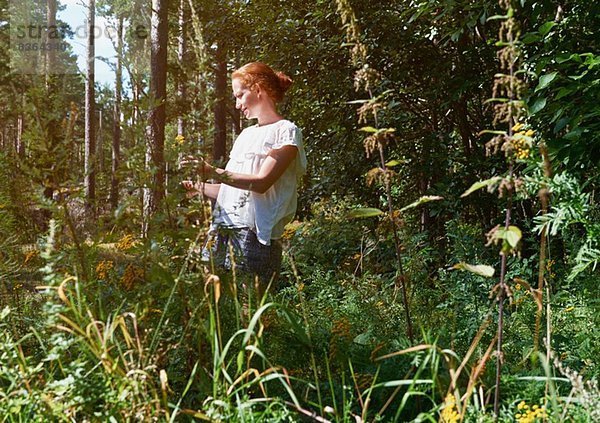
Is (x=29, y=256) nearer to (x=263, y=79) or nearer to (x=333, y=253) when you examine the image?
(x=263, y=79)

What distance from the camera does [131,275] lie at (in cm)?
227

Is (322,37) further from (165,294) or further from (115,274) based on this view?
(165,294)

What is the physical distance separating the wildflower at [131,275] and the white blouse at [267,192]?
2.35 ft

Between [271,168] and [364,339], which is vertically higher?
[271,168]

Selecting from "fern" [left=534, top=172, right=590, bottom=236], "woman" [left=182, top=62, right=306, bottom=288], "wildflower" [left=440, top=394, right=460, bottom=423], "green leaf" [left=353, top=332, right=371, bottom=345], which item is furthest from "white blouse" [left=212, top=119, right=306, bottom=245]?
"wildflower" [left=440, top=394, right=460, bottom=423]

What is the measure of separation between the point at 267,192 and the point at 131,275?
2.92 feet

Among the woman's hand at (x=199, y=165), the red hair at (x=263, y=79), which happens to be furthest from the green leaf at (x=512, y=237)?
the red hair at (x=263, y=79)

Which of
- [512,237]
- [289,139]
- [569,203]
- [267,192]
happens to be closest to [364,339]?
[267,192]

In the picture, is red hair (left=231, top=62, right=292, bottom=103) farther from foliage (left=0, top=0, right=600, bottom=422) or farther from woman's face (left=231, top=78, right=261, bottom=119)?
foliage (left=0, top=0, right=600, bottom=422)

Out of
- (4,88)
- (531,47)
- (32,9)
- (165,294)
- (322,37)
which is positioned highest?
(32,9)

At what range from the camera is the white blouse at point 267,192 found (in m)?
2.98

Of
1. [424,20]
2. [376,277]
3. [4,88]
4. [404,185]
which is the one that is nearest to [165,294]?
[376,277]

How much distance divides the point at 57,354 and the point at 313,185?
15.9 ft

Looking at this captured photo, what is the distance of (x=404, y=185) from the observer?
6609 mm
